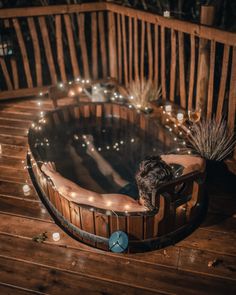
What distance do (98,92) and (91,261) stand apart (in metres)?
3.26

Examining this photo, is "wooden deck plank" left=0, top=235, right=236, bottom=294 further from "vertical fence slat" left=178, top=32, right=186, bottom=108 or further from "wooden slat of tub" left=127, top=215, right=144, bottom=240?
"vertical fence slat" left=178, top=32, right=186, bottom=108

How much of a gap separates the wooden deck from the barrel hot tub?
0.38ft

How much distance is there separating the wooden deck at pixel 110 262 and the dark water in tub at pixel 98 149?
0.89 m

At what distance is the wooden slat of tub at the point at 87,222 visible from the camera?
292 centimetres

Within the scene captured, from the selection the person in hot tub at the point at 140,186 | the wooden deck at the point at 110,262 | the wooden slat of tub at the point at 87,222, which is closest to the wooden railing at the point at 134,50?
the person in hot tub at the point at 140,186

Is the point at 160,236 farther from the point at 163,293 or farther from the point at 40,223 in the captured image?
the point at 40,223

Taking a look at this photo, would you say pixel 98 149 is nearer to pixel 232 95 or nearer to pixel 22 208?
pixel 22 208

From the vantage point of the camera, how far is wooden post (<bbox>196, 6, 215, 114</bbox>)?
390 centimetres

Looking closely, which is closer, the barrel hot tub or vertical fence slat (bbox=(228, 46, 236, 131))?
the barrel hot tub

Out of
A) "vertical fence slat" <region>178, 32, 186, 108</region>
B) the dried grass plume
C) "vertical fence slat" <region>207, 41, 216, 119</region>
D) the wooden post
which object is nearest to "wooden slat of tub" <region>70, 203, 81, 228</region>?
the dried grass plume

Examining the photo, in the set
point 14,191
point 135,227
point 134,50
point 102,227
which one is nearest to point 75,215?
point 102,227

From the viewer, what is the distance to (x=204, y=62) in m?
4.11

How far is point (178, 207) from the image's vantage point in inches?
116

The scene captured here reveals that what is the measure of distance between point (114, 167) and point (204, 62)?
1.69 m
